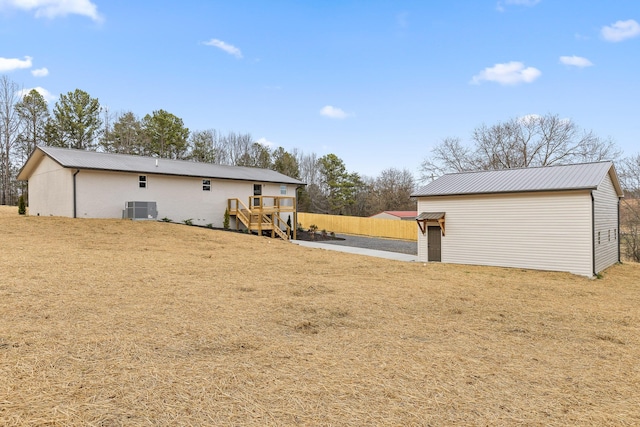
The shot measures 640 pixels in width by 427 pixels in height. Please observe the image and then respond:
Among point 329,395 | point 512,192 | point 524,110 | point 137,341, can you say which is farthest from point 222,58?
point 524,110

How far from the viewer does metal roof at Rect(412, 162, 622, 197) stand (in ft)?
44.9

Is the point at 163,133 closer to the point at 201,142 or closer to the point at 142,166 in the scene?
the point at 201,142

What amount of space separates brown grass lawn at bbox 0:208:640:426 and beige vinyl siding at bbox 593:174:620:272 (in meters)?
6.23

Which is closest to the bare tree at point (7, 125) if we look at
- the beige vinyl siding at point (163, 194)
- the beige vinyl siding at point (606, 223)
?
the beige vinyl siding at point (163, 194)

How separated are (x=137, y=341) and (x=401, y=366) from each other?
9.95ft

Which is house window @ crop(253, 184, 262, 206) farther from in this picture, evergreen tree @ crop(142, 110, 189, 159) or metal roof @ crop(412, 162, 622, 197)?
evergreen tree @ crop(142, 110, 189, 159)

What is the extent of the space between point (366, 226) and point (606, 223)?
1829 cm

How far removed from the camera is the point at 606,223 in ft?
50.9

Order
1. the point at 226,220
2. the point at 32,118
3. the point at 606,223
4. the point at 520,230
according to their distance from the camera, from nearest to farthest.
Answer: the point at 520,230 < the point at 606,223 < the point at 226,220 < the point at 32,118

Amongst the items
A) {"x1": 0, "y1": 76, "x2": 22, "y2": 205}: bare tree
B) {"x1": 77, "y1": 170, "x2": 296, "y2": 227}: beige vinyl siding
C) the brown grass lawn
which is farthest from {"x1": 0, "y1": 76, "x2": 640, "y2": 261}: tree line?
the brown grass lawn

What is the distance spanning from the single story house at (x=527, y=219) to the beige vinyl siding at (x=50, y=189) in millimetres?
17844

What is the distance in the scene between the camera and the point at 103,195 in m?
18.8

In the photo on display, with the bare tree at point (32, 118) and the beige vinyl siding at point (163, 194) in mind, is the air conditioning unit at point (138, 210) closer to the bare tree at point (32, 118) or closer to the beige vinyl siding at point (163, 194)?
the beige vinyl siding at point (163, 194)

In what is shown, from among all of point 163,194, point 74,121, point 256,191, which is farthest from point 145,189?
point 74,121
